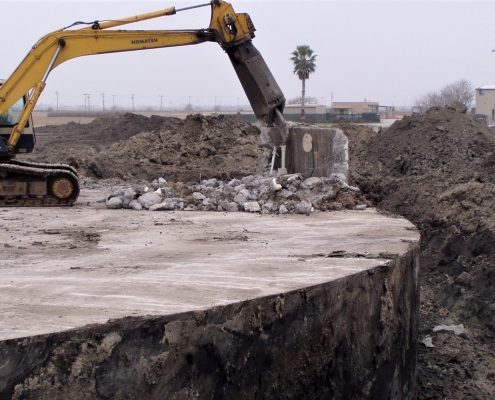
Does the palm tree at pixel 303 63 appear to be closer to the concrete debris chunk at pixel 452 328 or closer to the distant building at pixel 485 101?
the distant building at pixel 485 101

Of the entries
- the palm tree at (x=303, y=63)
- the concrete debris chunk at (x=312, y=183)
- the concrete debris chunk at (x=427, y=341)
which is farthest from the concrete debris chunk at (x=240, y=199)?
the palm tree at (x=303, y=63)

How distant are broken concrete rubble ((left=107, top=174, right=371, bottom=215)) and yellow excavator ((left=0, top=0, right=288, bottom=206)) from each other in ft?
5.16

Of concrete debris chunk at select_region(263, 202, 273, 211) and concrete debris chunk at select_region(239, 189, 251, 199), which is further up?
concrete debris chunk at select_region(239, 189, 251, 199)

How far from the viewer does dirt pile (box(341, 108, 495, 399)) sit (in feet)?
19.8

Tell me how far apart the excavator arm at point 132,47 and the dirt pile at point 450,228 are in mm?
2558

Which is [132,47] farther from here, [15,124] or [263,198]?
[263,198]

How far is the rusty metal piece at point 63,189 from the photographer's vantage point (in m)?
9.08

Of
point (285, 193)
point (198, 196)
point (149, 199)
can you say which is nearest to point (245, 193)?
point (285, 193)

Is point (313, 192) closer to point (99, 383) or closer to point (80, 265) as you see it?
point (80, 265)

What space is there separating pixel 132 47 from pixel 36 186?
8.04ft

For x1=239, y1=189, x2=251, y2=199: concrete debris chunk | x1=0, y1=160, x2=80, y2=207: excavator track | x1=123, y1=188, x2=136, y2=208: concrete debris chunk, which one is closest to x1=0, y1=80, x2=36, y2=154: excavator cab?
x1=0, y1=160, x2=80, y2=207: excavator track

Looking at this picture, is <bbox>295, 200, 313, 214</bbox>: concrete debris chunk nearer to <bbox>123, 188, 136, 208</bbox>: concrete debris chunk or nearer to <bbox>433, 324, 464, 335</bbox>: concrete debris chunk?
<bbox>433, 324, 464, 335</bbox>: concrete debris chunk

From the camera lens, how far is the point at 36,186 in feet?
30.1

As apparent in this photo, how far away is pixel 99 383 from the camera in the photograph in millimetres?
3193
